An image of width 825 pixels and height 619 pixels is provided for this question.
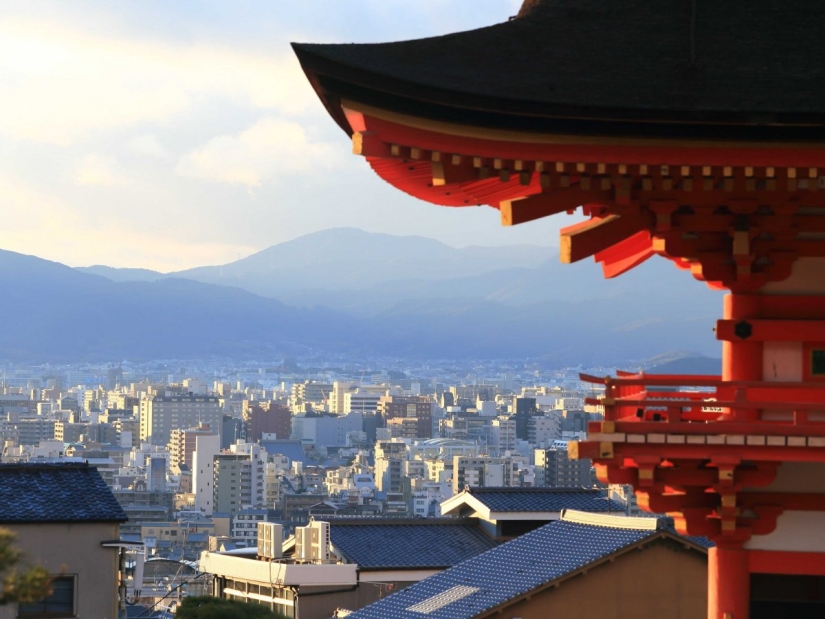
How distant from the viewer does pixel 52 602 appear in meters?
11.8

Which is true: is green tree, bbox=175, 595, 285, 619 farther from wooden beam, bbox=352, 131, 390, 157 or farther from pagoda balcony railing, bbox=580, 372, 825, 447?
wooden beam, bbox=352, 131, 390, 157

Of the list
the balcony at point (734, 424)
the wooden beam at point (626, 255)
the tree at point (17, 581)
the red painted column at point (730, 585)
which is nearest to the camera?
the tree at point (17, 581)

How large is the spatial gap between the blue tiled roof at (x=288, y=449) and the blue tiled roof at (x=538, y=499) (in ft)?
546

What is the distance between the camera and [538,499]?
56.0ft

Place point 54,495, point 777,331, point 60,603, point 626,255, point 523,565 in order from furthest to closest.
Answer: point 523,565 < point 54,495 < point 60,603 < point 626,255 < point 777,331

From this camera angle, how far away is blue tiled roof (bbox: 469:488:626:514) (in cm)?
1666

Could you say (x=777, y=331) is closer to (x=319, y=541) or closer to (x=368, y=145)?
(x=368, y=145)

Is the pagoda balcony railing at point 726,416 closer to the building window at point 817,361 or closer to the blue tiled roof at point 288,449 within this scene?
the building window at point 817,361

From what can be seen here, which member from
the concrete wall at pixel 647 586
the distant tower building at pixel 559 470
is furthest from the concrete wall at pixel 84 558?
the distant tower building at pixel 559 470

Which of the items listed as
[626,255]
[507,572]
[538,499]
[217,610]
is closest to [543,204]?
[626,255]

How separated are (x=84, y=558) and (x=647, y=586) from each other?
3.73m

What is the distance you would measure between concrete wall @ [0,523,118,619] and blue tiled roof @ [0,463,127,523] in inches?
3.1

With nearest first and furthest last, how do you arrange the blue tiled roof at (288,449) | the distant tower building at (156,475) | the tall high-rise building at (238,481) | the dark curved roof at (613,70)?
the dark curved roof at (613,70) < the tall high-rise building at (238,481) < the distant tower building at (156,475) < the blue tiled roof at (288,449)

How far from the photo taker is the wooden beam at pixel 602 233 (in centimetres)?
605
